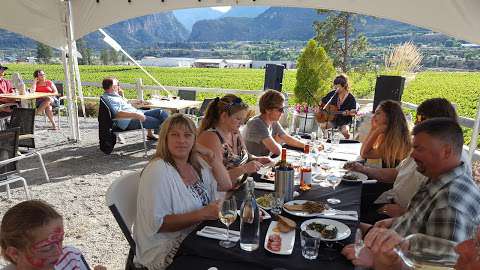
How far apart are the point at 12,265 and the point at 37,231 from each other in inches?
5.9

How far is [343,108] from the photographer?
20.1 feet

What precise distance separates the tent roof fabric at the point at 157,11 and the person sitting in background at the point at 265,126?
1.98m

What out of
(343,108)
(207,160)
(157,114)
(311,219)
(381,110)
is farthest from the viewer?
(157,114)

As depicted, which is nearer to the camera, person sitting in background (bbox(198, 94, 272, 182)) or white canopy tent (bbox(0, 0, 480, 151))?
person sitting in background (bbox(198, 94, 272, 182))

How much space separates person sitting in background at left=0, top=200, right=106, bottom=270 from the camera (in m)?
1.24

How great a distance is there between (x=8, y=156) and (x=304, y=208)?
10.2 feet

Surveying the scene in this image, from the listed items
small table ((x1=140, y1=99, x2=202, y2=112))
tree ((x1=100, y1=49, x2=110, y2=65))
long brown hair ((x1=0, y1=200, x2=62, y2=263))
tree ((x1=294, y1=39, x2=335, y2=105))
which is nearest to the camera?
long brown hair ((x1=0, y1=200, x2=62, y2=263))

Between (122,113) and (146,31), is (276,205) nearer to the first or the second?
(122,113)

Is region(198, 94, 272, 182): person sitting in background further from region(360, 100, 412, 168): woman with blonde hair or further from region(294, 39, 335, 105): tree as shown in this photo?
region(294, 39, 335, 105): tree

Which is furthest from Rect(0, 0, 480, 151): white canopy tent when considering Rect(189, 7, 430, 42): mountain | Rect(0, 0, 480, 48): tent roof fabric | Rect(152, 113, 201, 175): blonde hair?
Rect(189, 7, 430, 42): mountain

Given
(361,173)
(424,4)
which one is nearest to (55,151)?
(361,173)

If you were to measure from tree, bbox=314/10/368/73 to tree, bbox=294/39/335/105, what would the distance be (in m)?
6.12

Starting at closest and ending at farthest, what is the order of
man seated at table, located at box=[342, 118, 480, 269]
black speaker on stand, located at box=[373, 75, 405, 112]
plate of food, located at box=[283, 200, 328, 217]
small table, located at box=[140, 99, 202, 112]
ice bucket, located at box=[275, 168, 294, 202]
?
man seated at table, located at box=[342, 118, 480, 269], plate of food, located at box=[283, 200, 328, 217], ice bucket, located at box=[275, 168, 294, 202], black speaker on stand, located at box=[373, 75, 405, 112], small table, located at box=[140, 99, 202, 112]

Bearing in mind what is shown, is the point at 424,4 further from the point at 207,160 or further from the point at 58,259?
the point at 58,259
